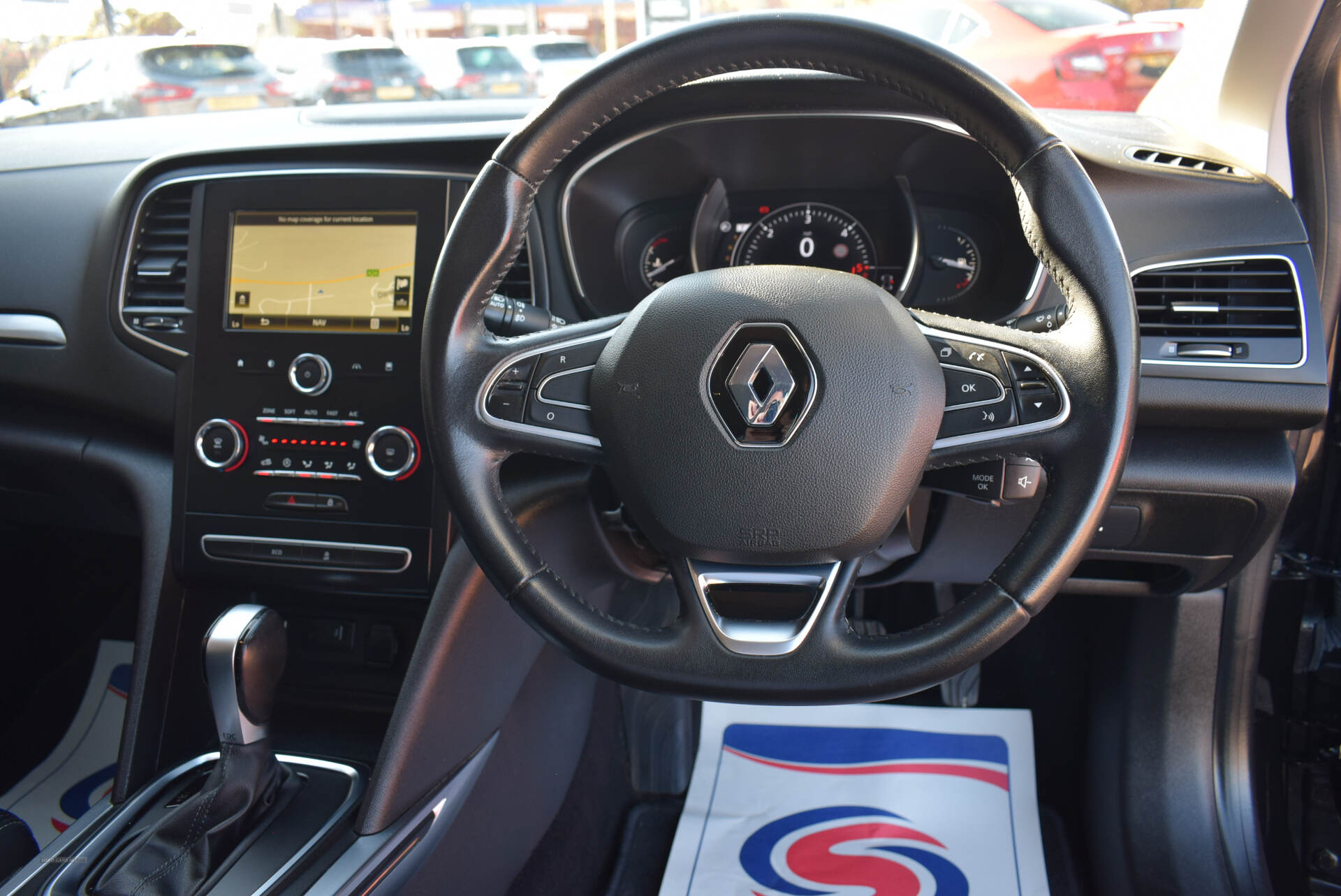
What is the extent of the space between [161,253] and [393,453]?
0.47 metres

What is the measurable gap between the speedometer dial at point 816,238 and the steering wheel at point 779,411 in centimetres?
39

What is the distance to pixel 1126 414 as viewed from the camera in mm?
762

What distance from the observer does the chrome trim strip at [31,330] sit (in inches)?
55.5

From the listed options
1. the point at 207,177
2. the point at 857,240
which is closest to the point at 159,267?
the point at 207,177

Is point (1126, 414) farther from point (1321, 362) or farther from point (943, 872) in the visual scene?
point (943, 872)

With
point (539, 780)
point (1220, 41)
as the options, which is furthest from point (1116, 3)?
point (539, 780)

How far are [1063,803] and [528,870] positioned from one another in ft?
2.84

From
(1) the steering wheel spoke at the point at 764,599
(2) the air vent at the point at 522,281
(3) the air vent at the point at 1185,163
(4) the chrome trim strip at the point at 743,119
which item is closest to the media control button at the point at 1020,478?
(1) the steering wheel spoke at the point at 764,599

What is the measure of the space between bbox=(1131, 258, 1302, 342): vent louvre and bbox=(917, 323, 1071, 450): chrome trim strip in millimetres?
379

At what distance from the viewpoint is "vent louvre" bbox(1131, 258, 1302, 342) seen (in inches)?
43.1

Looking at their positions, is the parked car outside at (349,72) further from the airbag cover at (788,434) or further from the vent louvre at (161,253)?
the airbag cover at (788,434)

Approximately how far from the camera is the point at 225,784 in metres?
1.04

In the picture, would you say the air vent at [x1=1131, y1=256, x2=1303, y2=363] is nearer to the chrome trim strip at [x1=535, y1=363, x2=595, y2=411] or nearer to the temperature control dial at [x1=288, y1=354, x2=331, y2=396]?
the chrome trim strip at [x1=535, y1=363, x2=595, y2=411]

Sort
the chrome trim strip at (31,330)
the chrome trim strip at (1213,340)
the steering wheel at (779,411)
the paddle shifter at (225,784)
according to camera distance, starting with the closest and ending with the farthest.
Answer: the steering wheel at (779,411), the paddle shifter at (225,784), the chrome trim strip at (1213,340), the chrome trim strip at (31,330)
